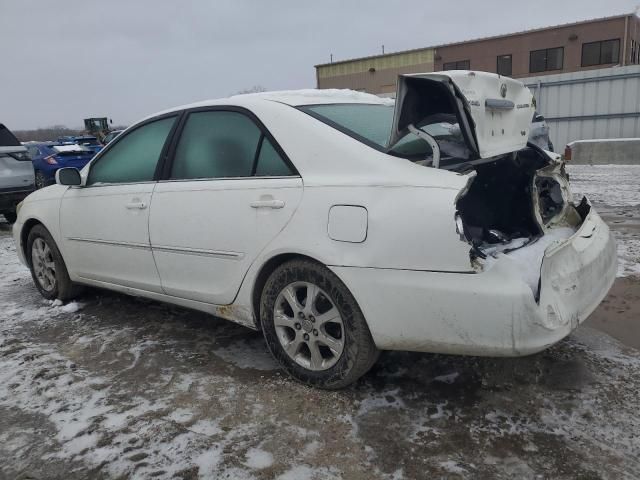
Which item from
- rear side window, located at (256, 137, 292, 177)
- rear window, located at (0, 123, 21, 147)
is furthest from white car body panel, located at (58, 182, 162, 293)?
rear window, located at (0, 123, 21, 147)

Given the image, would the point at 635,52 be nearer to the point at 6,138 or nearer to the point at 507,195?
the point at 6,138

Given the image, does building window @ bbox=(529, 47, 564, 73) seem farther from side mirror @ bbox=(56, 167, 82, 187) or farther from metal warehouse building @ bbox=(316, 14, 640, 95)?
side mirror @ bbox=(56, 167, 82, 187)

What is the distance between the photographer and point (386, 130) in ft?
9.52

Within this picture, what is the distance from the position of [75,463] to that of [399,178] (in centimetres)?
191

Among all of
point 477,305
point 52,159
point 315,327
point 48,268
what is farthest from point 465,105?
point 52,159

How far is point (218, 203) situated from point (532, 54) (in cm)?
3048

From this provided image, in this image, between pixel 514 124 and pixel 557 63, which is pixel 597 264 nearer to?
pixel 514 124

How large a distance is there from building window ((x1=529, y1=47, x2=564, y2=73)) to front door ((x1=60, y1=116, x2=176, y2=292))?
2964cm

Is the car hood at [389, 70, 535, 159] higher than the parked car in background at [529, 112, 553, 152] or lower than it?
higher

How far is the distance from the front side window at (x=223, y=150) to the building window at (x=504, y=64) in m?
29.5

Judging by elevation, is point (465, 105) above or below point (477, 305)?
above

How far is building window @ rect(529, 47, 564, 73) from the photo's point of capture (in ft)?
94.1

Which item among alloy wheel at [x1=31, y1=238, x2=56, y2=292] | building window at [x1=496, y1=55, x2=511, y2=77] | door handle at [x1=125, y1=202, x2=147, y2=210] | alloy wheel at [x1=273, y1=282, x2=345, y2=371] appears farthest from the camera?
building window at [x1=496, y1=55, x2=511, y2=77]

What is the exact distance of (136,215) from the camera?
355 cm
